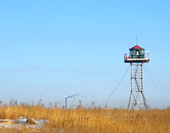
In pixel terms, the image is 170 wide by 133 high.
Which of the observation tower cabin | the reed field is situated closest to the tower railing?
the observation tower cabin

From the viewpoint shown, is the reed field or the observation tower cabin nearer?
the reed field

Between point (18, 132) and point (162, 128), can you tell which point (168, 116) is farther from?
point (18, 132)

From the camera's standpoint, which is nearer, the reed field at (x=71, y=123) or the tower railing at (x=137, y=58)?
the reed field at (x=71, y=123)

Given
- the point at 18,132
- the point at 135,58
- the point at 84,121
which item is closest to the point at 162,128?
the point at 84,121

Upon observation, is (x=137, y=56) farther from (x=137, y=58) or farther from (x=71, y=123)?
(x=71, y=123)

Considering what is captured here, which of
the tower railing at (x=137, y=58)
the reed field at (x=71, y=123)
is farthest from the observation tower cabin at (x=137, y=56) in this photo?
the reed field at (x=71, y=123)

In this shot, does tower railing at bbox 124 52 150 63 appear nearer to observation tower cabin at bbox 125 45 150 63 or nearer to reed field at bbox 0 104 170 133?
observation tower cabin at bbox 125 45 150 63

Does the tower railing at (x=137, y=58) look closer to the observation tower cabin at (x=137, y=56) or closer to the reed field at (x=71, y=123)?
the observation tower cabin at (x=137, y=56)

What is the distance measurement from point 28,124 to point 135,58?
1752 inches

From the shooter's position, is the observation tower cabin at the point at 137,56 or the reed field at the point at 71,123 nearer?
the reed field at the point at 71,123

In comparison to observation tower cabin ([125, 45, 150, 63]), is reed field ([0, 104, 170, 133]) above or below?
below

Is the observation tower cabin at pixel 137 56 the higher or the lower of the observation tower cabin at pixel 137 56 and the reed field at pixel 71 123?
the higher

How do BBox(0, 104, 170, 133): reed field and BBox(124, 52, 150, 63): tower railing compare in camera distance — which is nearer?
BBox(0, 104, 170, 133): reed field

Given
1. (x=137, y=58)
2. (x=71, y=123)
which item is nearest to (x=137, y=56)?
(x=137, y=58)
